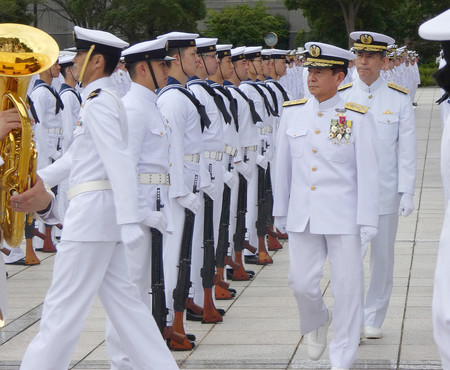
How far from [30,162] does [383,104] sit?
9.11 feet

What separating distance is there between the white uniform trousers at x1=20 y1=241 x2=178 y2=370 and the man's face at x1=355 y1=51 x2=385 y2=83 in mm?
2595

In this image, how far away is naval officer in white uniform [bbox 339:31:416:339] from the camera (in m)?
7.30

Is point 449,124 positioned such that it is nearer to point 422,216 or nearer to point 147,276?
point 147,276

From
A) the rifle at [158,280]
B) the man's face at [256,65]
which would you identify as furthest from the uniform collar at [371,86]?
the man's face at [256,65]

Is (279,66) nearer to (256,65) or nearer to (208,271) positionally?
(256,65)

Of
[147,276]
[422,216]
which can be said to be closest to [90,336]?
[147,276]

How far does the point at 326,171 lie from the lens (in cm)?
661

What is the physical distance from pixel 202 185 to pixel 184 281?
1000 mm

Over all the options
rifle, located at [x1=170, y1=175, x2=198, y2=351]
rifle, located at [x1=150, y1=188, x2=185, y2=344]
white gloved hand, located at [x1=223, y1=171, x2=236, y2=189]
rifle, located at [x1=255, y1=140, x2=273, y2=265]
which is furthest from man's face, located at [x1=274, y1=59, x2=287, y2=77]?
rifle, located at [x1=150, y1=188, x2=185, y2=344]

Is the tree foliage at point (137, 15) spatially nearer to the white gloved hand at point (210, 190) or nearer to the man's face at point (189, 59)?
the white gloved hand at point (210, 190)

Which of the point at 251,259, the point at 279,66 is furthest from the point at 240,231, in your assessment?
the point at 279,66

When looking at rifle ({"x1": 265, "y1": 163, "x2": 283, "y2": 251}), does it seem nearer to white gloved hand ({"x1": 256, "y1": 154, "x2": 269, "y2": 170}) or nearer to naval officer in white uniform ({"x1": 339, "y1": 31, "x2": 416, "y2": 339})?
white gloved hand ({"x1": 256, "y1": 154, "x2": 269, "y2": 170})

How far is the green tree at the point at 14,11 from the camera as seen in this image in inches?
2040

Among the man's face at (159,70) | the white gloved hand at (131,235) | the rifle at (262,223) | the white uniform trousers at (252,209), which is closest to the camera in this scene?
the white gloved hand at (131,235)
